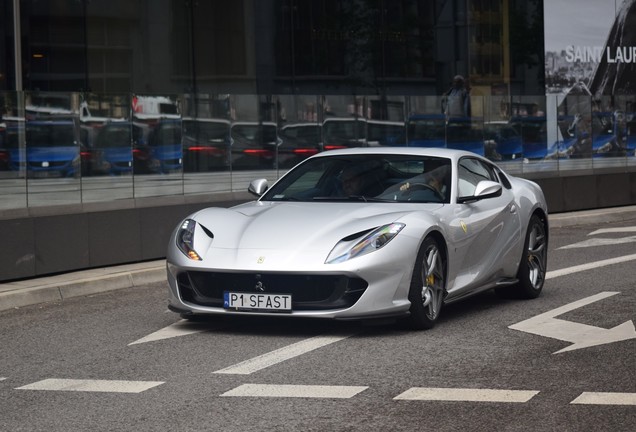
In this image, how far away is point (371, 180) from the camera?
967cm

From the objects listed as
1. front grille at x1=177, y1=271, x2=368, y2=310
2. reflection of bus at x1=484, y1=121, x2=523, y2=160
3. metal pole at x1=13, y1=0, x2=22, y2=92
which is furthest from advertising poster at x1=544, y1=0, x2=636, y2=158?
front grille at x1=177, y1=271, x2=368, y2=310

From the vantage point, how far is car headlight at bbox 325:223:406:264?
8383 millimetres

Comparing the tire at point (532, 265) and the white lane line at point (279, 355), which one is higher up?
the tire at point (532, 265)

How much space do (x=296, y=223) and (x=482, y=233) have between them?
1.61m

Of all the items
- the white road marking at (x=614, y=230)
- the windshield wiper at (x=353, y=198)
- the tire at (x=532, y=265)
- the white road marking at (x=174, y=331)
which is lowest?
the white road marking at (x=614, y=230)

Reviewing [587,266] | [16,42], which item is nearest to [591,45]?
[16,42]

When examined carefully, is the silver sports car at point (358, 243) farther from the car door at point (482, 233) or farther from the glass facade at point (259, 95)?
the glass facade at point (259, 95)

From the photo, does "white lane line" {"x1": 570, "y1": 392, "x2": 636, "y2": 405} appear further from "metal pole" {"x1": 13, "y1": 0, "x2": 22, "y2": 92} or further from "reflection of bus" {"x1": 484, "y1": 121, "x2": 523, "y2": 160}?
"metal pole" {"x1": 13, "y1": 0, "x2": 22, "y2": 92}

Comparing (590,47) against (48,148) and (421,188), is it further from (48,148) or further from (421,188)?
(421,188)

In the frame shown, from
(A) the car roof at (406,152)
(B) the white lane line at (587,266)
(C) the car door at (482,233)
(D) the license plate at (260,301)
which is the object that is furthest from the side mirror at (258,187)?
(B) the white lane line at (587,266)

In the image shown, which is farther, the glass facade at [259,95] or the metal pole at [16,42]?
the metal pole at [16,42]

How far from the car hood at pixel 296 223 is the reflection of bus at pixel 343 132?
7.30 m

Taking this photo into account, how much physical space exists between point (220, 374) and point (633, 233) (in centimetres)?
1075

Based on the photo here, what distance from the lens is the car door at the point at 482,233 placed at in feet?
30.8
